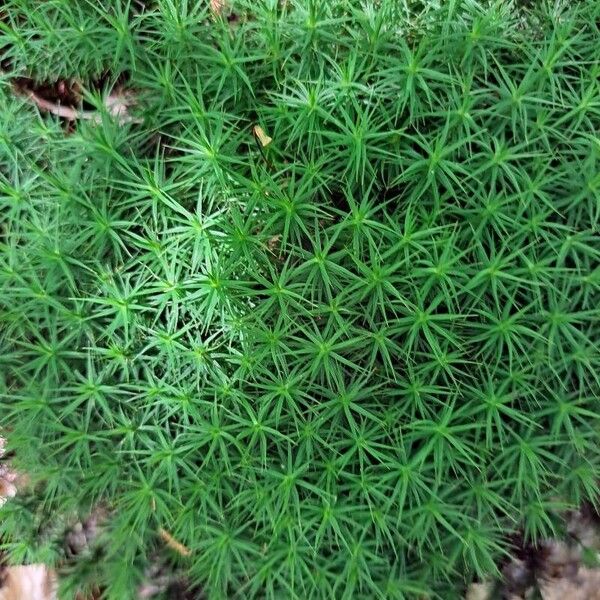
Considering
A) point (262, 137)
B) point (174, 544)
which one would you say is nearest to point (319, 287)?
point (262, 137)

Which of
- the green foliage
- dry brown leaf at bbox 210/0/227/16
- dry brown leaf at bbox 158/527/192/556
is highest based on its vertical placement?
dry brown leaf at bbox 210/0/227/16

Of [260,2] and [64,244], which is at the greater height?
[260,2]

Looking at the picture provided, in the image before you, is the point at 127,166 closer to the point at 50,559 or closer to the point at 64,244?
the point at 64,244

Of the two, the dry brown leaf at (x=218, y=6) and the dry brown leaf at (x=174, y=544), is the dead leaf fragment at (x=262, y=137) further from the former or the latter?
the dry brown leaf at (x=174, y=544)

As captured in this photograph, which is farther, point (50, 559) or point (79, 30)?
point (50, 559)

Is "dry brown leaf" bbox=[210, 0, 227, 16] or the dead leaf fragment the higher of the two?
"dry brown leaf" bbox=[210, 0, 227, 16]

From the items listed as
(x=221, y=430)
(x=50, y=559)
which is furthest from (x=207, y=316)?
(x=50, y=559)

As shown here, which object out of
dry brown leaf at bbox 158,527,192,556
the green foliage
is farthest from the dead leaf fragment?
dry brown leaf at bbox 158,527,192,556

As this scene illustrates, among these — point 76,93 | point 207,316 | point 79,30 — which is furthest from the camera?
point 76,93

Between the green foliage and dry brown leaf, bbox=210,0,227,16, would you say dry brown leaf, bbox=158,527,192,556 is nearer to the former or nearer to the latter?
the green foliage
